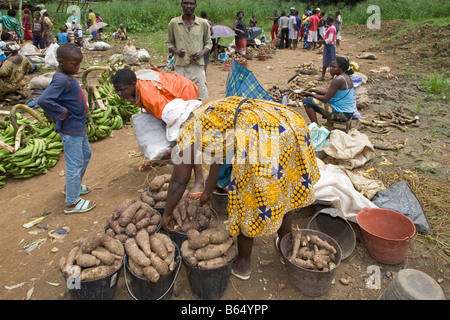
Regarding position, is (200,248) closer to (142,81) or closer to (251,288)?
(251,288)

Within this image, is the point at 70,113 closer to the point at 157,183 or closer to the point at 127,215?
the point at 157,183

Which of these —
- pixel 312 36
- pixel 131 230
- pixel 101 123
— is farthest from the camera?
pixel 312 36

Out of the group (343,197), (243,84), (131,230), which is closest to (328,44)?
(243,84)

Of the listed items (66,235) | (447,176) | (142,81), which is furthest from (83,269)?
(447,176)

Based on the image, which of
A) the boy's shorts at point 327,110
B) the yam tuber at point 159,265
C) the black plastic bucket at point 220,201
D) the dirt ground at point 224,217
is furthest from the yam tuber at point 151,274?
the boy's shorts at point 327,110

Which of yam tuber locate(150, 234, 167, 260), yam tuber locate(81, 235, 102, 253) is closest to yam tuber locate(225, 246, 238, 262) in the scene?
yam tuber locate(150, 234, 167, 260)

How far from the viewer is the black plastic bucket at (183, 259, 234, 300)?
A: 2.42 m

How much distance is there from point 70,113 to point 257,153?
226 centimetres

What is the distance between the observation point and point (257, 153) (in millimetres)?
2139

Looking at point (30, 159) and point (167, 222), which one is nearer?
point (167, 222)

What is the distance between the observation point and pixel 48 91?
3.07m

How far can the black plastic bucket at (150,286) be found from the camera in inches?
92.8

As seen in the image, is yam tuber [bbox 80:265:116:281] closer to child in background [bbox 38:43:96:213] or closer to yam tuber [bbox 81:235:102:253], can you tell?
yam tuber [bbox 81:235:102:253]

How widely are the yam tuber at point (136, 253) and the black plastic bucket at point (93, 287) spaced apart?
0.55ft
